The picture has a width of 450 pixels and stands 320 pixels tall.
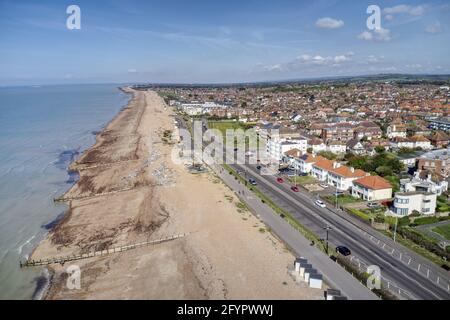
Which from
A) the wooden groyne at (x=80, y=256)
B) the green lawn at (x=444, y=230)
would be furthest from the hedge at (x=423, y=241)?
the wooden groyne at (x=80, y=256)

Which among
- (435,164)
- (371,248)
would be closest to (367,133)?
(435,164)

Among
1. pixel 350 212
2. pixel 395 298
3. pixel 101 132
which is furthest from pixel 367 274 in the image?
pixel 101 132

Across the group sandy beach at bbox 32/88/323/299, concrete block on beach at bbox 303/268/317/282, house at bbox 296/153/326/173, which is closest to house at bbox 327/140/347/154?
house at bbox 296/153/326/173

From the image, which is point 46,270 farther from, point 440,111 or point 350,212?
point 440,111

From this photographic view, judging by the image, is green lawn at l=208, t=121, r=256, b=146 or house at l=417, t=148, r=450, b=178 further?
green lawn at l=208, t=121, r=256, b=146

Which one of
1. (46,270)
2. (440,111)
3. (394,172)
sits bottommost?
(46,270)

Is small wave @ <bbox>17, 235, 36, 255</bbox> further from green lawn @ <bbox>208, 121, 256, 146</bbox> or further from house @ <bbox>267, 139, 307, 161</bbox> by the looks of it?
green lawn @ <bbox>208, 121, 256, 146</bbox>
